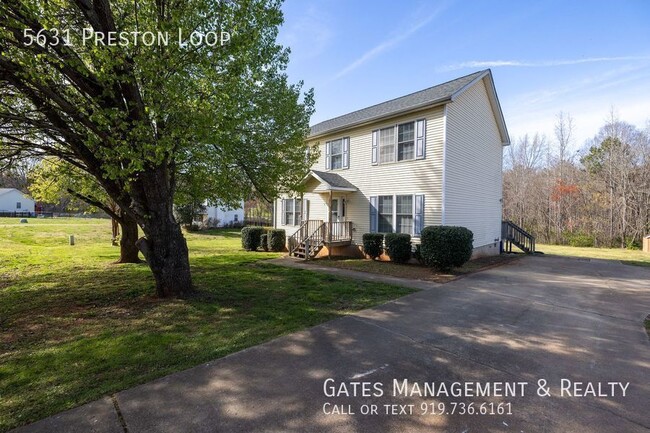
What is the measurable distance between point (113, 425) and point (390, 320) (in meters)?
4.23

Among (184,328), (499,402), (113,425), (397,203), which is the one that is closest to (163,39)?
(184,328)

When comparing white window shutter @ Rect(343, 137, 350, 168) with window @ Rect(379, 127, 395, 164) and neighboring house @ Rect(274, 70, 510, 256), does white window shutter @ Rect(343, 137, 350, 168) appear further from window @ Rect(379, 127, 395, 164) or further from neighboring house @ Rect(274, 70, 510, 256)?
window @ Rect(379, 127, 395, 164)

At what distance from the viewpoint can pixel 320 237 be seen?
46.3ft

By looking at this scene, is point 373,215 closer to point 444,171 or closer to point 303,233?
point 444,171

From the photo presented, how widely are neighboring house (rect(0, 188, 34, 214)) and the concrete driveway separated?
7663 cm

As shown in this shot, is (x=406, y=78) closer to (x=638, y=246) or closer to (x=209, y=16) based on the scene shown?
(x=209, y=16)

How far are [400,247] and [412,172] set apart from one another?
125 inches

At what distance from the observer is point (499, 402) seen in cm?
315

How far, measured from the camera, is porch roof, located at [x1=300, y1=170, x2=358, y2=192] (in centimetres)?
1341

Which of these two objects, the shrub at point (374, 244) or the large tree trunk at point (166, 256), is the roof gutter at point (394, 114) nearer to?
the shrub at point (374, 244)

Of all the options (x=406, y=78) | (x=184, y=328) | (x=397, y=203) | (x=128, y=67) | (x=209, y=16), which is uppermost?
(x=406, y=78)

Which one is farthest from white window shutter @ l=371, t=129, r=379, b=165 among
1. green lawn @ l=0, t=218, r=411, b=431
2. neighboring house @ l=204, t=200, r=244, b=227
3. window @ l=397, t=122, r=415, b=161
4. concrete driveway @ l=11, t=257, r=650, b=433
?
neighboring house @ l=204, t=200, r=244, b=227

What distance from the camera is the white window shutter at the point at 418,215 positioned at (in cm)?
1197

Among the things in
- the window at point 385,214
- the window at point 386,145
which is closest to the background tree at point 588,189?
the window at point 385,214
